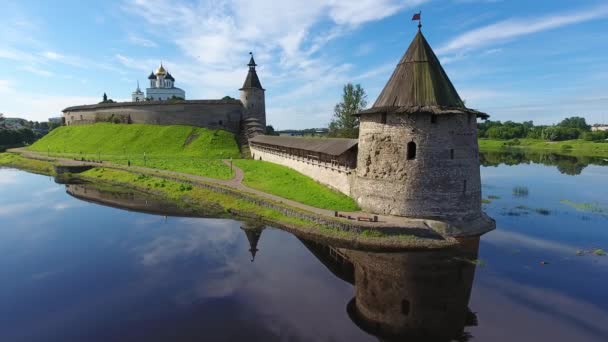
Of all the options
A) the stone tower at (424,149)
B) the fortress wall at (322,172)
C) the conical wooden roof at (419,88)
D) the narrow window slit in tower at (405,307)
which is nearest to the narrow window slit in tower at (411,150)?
the stone tower at (424,149)

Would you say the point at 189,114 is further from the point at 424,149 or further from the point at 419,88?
the point at 424,149

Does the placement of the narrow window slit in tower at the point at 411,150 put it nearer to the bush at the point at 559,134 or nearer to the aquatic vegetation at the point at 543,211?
the aquatic vegetation at the point at 543,211

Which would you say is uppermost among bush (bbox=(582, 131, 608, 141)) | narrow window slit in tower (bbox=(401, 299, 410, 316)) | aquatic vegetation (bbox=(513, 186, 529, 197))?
bush (bbox=(582, 131, 608, 141))

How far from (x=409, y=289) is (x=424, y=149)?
6750mm

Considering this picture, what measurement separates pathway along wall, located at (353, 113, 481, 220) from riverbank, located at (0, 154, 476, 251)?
0.88m

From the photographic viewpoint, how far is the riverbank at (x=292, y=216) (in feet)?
47.9

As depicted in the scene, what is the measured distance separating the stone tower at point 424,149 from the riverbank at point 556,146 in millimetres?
57545

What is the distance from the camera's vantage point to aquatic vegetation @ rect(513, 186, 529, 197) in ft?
84.4

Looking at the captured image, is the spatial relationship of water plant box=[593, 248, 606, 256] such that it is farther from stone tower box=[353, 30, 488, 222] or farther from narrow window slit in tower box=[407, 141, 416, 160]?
narrow window slit in tower box=[407, 141, 416, 160]

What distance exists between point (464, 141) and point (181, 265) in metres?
13.0

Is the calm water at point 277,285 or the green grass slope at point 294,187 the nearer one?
the calm water at point 277,285

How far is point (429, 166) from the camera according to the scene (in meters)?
15.6

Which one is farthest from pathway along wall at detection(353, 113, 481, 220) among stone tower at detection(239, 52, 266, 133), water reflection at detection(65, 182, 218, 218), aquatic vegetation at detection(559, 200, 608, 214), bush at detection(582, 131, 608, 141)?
bush at detection(582, 131, 608, 141)

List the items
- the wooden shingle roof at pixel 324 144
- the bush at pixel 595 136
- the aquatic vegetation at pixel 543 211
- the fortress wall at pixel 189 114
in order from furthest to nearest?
1. the bush at pixel 595 136
2. the fortress wall at pixel 189 114
3. the aquatic vegetation at pixel 543 211
4. the wooden shingle roof at pixel 324 144
